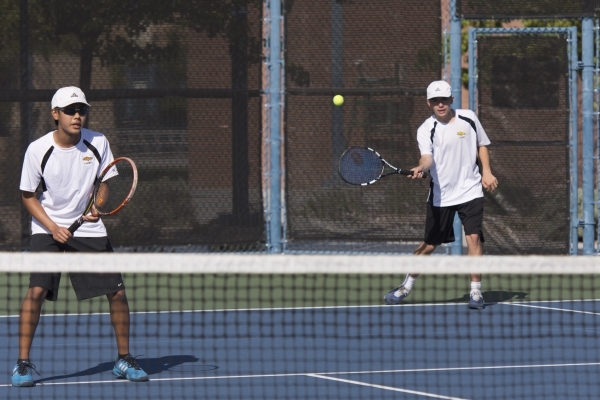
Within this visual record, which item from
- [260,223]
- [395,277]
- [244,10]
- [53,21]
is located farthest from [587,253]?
[53,21]

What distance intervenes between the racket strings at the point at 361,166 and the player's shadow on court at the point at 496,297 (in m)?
1.06

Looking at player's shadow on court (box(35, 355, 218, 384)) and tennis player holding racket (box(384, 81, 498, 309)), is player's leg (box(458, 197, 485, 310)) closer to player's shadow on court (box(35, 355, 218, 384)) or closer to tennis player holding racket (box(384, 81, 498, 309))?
tennis player holding racket (box(384, 81, 498, 309))

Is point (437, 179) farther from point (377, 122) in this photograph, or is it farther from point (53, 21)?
point (53, 21)

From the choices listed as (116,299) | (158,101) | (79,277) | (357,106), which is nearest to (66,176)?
(79,277)

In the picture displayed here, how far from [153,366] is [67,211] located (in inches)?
35.7

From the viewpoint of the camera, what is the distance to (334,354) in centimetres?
668

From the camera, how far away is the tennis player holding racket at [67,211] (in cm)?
599

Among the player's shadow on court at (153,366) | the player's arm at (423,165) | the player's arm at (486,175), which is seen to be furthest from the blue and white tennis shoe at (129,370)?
the player's arm at (486,175)

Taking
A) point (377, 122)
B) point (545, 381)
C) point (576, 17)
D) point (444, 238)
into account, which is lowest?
point (545, 381)

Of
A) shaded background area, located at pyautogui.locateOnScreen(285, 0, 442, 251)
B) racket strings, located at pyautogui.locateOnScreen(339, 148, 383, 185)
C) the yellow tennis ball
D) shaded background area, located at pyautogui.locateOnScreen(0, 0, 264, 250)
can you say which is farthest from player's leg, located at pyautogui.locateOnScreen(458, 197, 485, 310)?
shaded background area, located at pyautogui.locateOnScreen(0, 0, 264, 250)

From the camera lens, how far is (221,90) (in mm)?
11328

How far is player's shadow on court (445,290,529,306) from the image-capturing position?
9055 millimetres

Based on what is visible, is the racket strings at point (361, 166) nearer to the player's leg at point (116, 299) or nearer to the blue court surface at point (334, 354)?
Result: the blue court surface at point (334, 354)

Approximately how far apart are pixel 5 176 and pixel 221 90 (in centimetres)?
200
